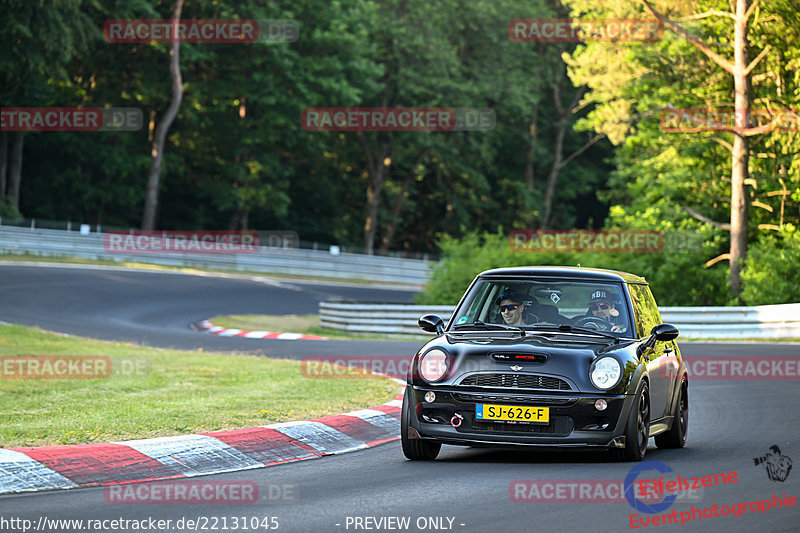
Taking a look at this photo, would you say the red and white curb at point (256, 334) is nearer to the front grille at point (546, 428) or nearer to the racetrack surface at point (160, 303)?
the racetrack surface at point (160, 303)

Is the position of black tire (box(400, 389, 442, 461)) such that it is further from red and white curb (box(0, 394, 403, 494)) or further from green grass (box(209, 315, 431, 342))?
green grass (box(209, 315, 431, 342))

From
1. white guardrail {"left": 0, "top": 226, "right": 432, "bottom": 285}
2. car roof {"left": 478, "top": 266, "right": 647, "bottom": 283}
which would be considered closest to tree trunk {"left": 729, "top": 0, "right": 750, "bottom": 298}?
white guardrail {"left": 0, "top": 226, "right": 432, "bottom": 285}

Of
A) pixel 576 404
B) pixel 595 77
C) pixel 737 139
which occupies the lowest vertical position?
pixel 576 404

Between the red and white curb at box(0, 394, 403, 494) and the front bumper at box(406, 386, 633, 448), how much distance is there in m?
1.42

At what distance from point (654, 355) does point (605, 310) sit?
551 millimetres

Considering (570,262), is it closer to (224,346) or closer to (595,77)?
(595,77)

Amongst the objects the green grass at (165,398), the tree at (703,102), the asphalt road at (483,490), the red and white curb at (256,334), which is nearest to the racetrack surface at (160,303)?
the red and white curb at (256,334)

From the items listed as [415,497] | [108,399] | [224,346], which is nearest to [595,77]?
[224,346]

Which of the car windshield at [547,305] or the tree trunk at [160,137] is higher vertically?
the tree trunk at [160,137]

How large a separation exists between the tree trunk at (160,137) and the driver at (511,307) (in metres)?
41.8

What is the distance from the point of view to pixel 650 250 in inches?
1228

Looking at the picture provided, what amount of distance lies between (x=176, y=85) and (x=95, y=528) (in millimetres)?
45706

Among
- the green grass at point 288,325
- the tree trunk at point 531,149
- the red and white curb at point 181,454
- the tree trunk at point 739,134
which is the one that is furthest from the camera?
the tree trunk at point 531,149

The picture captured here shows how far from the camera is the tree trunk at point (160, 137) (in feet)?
164
